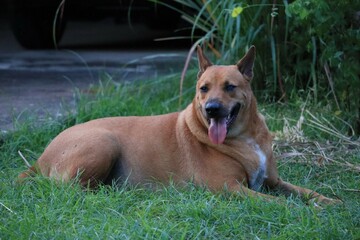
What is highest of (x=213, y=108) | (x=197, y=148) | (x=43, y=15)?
(x=213, y=108)

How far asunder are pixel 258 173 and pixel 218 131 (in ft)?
1.33

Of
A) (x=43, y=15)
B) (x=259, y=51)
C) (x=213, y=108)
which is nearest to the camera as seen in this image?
(x=213, y=108)

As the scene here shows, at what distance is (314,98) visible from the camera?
24.2 feet

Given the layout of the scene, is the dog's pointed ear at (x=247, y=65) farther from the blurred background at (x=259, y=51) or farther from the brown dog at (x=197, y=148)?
the blurred background at (x=259, y=51)

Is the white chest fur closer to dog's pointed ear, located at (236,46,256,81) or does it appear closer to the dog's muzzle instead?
the dog's muzzle

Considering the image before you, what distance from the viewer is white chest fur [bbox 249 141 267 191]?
5262mm

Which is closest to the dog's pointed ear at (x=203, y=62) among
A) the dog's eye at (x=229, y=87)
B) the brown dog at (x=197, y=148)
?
the brown dog at (x=197, y=148)

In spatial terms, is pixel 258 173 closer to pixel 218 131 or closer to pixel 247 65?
pixel 218 131

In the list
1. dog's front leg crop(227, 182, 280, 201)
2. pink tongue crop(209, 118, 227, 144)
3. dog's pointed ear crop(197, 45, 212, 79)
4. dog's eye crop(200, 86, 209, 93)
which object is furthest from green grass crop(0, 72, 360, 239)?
dog's pointed ear crop(197, 45, 212, 79)

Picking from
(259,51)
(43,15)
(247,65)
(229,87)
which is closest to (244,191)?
(229,87)

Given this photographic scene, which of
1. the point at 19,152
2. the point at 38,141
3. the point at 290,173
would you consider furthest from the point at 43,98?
the point at 290,173

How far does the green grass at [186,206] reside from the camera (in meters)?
4.09

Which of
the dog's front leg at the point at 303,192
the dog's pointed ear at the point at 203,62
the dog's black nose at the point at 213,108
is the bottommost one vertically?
the dog's front leg at the point at 303,192

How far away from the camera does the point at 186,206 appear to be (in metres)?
4.45
